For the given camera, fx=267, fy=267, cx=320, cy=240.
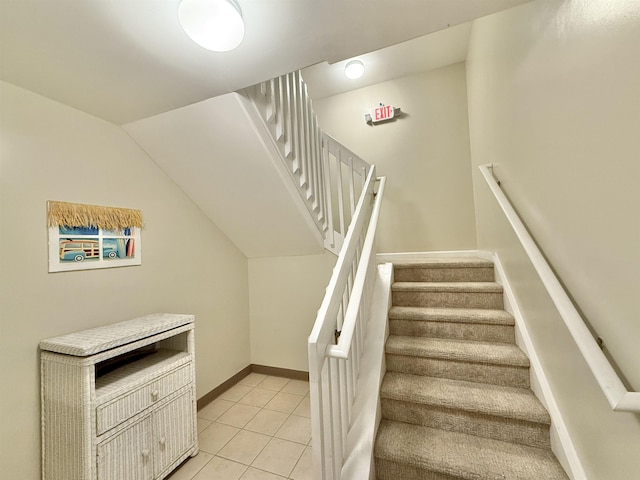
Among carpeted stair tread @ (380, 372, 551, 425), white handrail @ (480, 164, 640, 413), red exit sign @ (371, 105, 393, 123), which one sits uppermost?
red exit sign @ (371, 105, 393, 123)

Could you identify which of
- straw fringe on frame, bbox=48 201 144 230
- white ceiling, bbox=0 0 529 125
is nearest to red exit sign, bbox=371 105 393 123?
white ceiling, bbox=0 0 529 125

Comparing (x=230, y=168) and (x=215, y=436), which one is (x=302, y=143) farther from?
(x=215, y=436)

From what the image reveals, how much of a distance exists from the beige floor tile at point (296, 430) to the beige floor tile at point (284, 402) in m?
0.13

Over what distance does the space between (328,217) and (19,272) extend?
2043mm

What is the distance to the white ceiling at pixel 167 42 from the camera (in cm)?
102

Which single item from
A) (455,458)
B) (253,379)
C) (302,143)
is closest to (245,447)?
(253,379)

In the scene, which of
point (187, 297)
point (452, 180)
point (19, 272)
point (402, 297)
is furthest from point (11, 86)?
point (452, 180)

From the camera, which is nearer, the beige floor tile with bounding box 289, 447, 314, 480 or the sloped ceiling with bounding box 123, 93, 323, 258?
the beige floor tile with bounding box 289, 447, 314, 480

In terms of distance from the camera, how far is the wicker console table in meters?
1.26

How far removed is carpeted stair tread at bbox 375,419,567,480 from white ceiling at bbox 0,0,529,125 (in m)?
1.95

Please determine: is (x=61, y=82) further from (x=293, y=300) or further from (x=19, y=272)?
(x=293, y=300)

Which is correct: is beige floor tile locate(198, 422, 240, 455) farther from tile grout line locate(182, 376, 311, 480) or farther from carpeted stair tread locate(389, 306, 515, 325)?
carpeted stair tread locate(389, 306, 515, 325)

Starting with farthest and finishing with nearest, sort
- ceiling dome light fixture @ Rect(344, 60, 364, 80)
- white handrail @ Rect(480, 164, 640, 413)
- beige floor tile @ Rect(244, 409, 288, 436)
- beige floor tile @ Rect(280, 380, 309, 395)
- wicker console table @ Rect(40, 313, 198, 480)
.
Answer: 1. ceiling dome light fixture @ Rect(344, 60, 364, 80)
2. beige floor tile @ Rect(280, 380, 309, 395)
3. beige floor tile @ Rect(244, 409, 288, 436)
4. wicker console table @ Rect(40, 313, 198, 480)
5. white handrail @ Rect(480, 164, 640, 413)

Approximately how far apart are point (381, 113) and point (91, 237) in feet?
10.2
